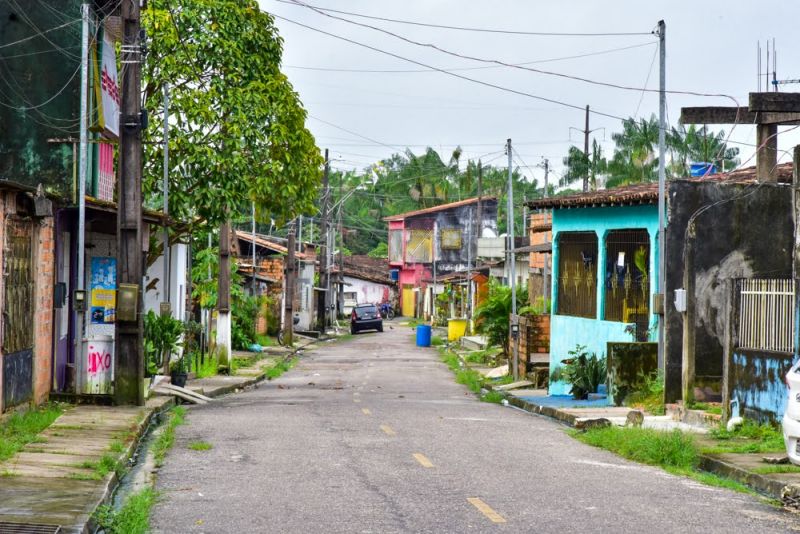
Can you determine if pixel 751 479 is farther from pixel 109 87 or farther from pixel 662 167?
pixel 109 87

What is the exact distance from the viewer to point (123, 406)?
66.0 feet

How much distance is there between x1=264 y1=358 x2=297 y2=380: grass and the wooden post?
56.5ft

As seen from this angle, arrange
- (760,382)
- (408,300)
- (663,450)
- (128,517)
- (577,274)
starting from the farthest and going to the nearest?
(408,300), (577,274), (760,382), (663,450), (128,517)

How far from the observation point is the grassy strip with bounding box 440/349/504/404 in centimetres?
2798

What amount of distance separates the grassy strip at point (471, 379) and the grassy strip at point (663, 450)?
11.3 meters

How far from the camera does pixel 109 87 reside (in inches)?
972

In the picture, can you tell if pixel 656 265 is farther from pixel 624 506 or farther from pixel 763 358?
pixel 624 506

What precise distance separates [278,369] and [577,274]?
40.7 ft

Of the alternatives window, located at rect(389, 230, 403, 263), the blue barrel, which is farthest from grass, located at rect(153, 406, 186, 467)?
window, located at rect(389, 230, 403, 263)

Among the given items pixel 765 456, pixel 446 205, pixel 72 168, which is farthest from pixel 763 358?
pixel 446 205

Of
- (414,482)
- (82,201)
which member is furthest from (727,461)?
(82,201)

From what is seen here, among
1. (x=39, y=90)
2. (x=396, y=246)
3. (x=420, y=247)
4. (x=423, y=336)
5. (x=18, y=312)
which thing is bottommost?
(x=423, y=336)

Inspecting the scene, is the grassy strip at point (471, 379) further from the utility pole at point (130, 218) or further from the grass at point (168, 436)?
the utility pole at point (130, 218)

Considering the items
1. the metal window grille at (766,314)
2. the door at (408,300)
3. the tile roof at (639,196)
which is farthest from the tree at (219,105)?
the door at (408,300)
